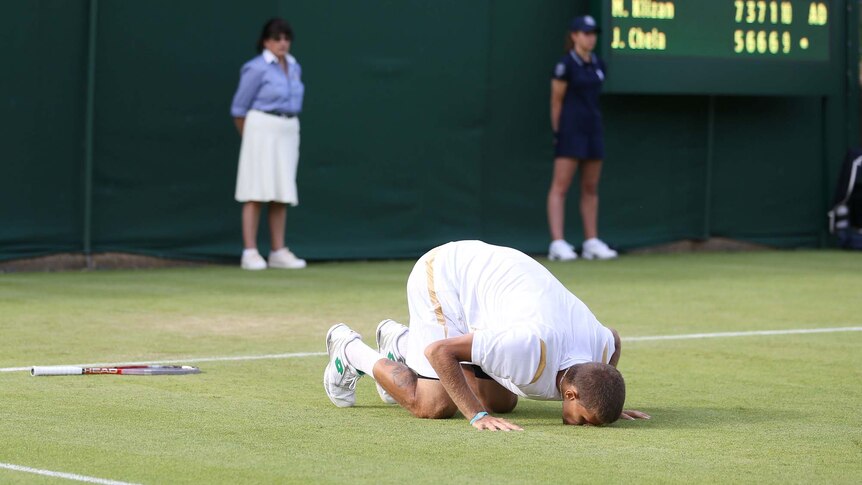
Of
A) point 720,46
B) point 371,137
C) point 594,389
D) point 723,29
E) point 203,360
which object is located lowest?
point 203,360

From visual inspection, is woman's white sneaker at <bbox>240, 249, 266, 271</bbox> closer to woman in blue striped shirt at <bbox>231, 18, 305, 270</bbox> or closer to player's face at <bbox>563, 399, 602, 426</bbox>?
woman in blue striped shirt at <bbox>231, 18, 305, 270</bbox>

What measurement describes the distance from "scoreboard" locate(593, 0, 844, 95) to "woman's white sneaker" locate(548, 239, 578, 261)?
59.9 inches

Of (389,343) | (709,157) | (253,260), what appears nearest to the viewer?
(389,343)

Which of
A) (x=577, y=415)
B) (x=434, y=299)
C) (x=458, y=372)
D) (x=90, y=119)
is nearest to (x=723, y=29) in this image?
(x=90, y=119)

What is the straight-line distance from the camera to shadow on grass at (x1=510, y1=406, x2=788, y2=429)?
635 cm

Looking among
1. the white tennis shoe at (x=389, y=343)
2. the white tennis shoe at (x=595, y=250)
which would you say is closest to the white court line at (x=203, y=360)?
the white tennis shoe at (x=389, y=343)

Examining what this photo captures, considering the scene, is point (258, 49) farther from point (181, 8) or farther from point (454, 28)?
point (454, 28)

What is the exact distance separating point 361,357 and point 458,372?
0.69 meters

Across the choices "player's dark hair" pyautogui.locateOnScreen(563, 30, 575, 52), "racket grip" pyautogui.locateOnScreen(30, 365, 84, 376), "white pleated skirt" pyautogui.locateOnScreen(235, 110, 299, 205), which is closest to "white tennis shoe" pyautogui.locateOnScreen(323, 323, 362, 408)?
"racket grip" pyautogui.locateOnScreen(30, 365, 84, 376)

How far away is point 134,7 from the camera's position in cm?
1329

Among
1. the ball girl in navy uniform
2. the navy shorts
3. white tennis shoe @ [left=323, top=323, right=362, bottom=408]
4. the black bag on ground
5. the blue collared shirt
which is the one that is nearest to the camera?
white tennis shoe @ [left=323, top=323, right=362, bottom=408]

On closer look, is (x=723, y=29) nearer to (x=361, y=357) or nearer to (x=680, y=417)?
(x=680, y=417)

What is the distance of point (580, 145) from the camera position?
48.8ft

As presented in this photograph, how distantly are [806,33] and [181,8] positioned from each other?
258 inches
